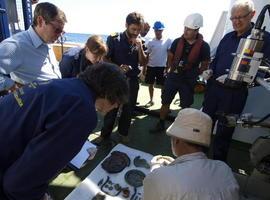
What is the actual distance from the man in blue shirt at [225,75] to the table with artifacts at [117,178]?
2.83ft

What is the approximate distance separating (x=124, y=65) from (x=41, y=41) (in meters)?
1.09

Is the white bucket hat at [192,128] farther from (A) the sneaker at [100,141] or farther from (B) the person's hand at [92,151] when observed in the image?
(A) the sneaker at [100,141]

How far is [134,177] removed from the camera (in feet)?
8.04

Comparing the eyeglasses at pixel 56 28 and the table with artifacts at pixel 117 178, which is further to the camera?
the table with artifacts at pixel 117 178

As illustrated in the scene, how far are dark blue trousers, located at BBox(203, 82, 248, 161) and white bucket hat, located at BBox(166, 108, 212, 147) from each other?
1.07 metres

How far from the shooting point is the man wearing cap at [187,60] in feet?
10.2

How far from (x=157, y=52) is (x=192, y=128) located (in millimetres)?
3786

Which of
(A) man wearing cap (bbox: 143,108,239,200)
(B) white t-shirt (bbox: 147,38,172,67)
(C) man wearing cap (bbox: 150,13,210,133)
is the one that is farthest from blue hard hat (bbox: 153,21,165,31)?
(A) man wearing cap (bbox: 143,108,239,200)

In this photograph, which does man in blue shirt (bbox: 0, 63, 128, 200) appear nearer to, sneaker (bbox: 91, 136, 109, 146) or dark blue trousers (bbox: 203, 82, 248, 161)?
dark blue trousers (bbox: 203, 82, 248, 161)

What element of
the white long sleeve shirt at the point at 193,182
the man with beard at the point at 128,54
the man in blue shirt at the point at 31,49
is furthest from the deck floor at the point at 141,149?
the white long sleeve shirt at the point at 193,182

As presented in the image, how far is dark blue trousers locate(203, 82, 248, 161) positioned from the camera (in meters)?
2.49

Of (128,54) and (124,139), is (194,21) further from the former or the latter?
(124,139)

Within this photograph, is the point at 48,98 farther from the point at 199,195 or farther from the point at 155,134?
the point at 155,134

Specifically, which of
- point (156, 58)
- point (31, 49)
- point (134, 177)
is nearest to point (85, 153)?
point (134, 177)
